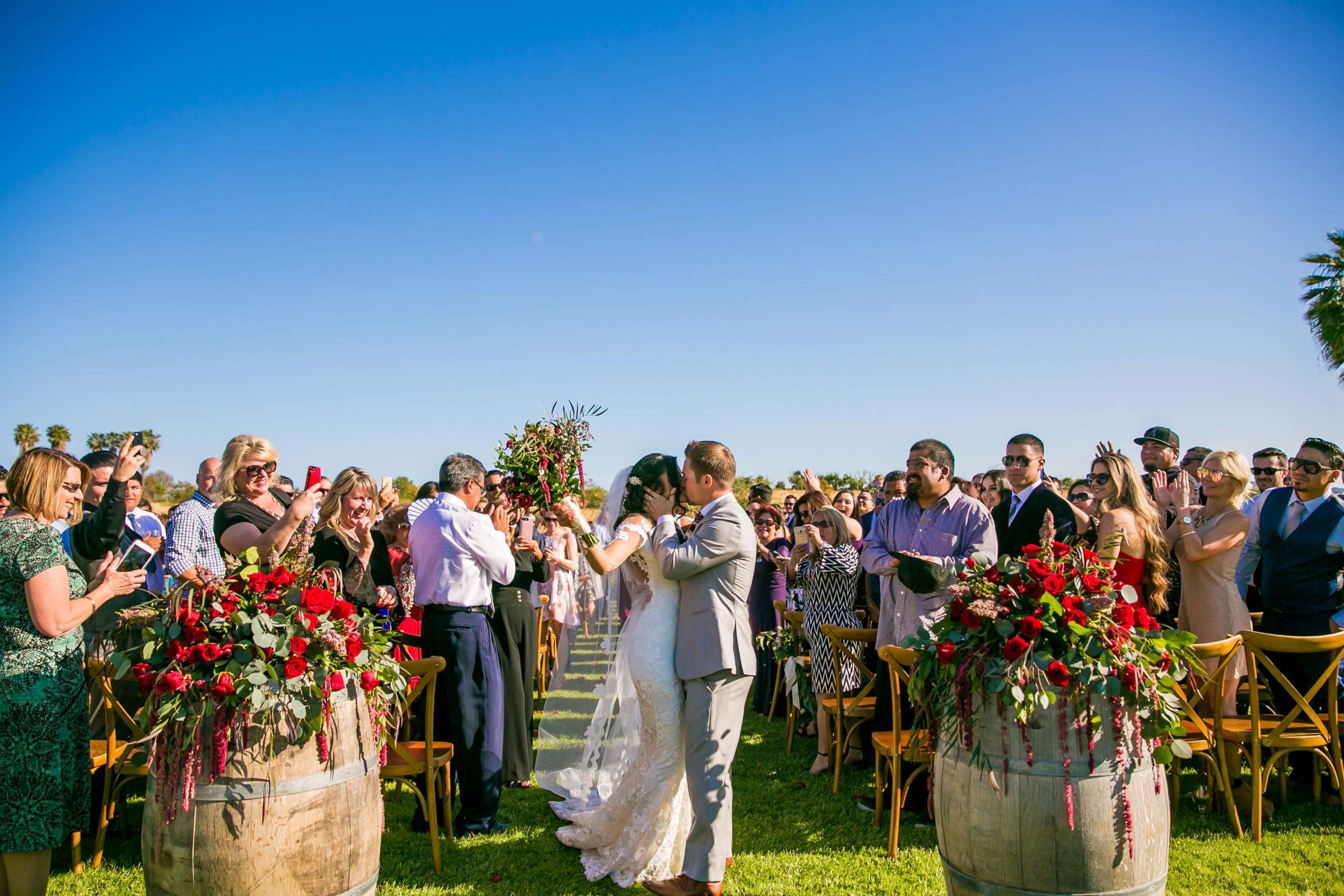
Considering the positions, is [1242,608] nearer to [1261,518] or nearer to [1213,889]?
[1261,518]

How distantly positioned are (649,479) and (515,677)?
2447 mm

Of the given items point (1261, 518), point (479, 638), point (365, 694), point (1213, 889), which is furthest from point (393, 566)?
point (1261, 518)

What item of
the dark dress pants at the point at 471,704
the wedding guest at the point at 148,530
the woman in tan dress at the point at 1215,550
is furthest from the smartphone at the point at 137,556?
the woman in tan dress at the point at 1215,550

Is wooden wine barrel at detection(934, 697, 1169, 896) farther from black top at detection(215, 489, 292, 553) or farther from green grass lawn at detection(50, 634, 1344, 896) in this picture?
black top at detection(215, 489, 292, 553)

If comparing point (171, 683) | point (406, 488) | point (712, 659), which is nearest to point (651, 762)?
point (712, 659)

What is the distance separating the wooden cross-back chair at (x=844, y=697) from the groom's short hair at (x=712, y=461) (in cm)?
195

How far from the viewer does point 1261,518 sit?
6562mm

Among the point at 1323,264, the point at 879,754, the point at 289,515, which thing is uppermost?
the point at 1323,264

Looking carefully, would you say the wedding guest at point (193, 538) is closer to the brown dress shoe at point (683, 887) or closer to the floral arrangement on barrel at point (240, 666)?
the floral arrangement on barrel at point (240, 666)

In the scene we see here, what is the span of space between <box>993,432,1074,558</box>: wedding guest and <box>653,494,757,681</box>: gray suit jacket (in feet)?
9.51

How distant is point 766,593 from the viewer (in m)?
8.99

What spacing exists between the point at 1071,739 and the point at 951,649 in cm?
54

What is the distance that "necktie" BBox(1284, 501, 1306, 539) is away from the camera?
6.14 metres

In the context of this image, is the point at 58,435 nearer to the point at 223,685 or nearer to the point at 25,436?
the point at 25,436
